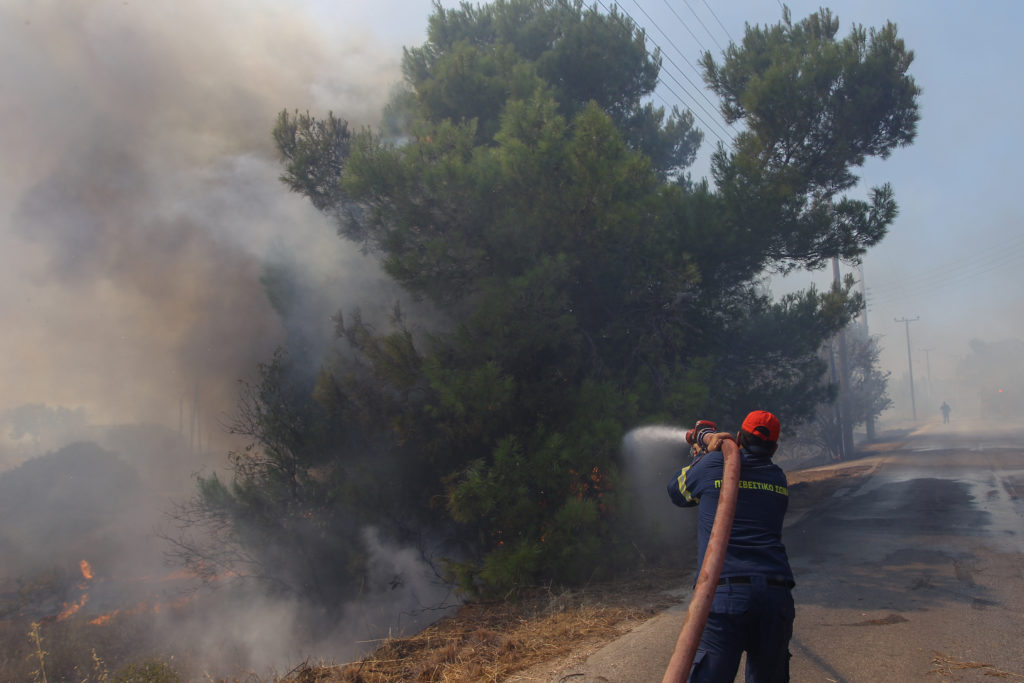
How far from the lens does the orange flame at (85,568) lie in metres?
13.4

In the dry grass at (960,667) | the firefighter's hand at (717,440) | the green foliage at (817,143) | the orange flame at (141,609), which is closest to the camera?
the firefighter's hand at (717,440)

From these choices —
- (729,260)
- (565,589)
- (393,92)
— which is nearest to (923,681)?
(565,589)

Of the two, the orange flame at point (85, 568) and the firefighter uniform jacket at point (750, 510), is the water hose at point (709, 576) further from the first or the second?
the orange flame at point (85, 568)

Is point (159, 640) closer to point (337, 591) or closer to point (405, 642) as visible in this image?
point (337, 591)

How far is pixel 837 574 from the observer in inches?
256

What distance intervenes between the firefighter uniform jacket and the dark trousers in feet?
0.25

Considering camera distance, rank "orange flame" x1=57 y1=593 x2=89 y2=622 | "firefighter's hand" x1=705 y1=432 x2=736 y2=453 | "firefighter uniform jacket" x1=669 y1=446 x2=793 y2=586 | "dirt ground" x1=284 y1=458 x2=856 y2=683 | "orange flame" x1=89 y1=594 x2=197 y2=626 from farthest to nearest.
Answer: "orange flame" x1=57 y1=593 x2=89 y2=622
"orange flame" x1=89 y1=594 x2=197 y2=626
"dirt ground" x1=284 y1=458 x2=856 y2=683
"firefighter's hand" x1=705 y1=432 x2=736 y2=453
"firefighter uniform jacket" x1=669 y1=446 x2=793 y2=586

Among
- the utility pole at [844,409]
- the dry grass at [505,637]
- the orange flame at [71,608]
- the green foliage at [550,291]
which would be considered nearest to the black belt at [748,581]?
the dry grass at [505,637]

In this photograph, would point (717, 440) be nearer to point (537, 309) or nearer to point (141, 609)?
point (537, 309)

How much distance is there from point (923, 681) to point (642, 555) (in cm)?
389

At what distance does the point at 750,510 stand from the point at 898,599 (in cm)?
385

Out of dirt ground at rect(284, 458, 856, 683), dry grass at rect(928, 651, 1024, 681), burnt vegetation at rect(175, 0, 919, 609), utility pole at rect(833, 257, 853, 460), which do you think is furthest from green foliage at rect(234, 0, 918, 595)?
utility pole at rect(833, 257, 853, 460)

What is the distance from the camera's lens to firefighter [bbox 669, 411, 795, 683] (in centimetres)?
255

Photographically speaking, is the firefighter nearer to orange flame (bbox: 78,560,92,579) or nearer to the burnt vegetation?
the burnt vegetation
